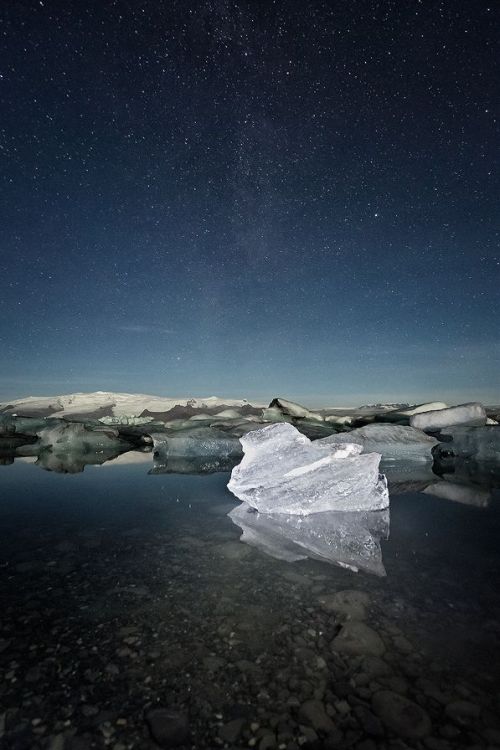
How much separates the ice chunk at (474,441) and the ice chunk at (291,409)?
6.52 m

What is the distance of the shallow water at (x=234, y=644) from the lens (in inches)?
51.9

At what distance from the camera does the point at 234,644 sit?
5.91 feet

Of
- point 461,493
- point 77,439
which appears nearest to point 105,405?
point 77,439

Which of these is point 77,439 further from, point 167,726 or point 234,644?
point 167,726

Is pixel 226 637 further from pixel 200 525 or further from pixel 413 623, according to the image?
pixel 200 525

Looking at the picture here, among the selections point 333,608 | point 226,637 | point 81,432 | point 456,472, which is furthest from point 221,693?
point 81,432

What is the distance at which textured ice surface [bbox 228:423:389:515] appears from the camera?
433 centimetres

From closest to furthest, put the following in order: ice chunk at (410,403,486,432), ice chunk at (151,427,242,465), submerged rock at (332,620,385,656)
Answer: submerged rock at (332,620,385,656)
ice chunk at (151,427,242,465)
ice chunk at (410,403,486,432)

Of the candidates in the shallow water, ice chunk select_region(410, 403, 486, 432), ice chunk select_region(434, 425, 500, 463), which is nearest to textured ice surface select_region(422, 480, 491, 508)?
the shallow water

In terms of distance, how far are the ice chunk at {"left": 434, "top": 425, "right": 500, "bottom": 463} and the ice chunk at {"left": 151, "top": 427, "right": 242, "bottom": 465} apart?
19.5 feet

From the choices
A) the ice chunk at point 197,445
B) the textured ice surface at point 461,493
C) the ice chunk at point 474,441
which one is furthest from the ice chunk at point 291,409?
the textured ice surface at point 461,493

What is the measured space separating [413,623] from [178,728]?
4.19 ft

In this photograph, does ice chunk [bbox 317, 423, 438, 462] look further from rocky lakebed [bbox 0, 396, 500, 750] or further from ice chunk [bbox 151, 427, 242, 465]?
rocky lakebed [bbox 0, 396, 500, 750]

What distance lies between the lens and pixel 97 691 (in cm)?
148
